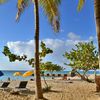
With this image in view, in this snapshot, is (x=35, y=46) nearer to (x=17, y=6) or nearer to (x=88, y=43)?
(x=17, y=6)

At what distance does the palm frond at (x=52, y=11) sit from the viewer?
16.8m

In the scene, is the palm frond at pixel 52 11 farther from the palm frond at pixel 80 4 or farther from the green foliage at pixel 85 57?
the green foliage at pixel 85 57

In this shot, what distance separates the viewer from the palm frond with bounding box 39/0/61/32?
16822mm

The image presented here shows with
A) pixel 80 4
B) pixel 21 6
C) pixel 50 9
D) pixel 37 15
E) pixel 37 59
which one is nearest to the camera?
pixel 80 4

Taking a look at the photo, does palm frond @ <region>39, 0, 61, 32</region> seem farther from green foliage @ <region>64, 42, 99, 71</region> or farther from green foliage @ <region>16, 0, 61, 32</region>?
green foliage @ <region>64, 42, 99, 71</region>

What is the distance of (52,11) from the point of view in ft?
55.8

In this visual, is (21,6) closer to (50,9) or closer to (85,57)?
(50,9)

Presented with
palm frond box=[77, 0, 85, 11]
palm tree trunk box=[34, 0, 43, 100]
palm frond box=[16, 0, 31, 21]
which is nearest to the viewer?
palm frond box=[77, 0, 85, 11]

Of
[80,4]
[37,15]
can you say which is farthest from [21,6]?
[80,4]

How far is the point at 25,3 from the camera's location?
16.6 meters

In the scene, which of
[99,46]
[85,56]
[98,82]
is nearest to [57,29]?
[98,82]

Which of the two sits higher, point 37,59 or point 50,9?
point 50,9

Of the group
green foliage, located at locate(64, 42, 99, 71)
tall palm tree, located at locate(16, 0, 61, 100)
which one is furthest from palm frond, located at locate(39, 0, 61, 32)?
green foliage, located at locate(64, 42, 99, 71)

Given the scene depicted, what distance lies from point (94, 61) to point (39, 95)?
2062cm
